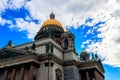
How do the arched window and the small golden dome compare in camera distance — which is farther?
the small golden dome

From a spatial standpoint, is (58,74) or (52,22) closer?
(58,74)

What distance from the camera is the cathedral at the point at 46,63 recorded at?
32344 millimetres

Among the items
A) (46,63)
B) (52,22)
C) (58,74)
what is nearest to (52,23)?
(52,22)

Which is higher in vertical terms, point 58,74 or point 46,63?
point 46,63

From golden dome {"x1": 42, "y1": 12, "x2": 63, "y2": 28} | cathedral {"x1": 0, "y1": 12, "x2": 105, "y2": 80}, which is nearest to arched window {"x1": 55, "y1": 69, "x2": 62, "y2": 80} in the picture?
cathedral {"x1": 0, "y1": 12, "x2": 105, "y2": 80}

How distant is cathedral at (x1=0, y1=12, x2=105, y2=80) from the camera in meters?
32.3

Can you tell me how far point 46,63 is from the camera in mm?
32656

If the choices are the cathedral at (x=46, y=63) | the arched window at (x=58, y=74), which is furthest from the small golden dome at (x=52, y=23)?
the arched window at (x=58, y=74)

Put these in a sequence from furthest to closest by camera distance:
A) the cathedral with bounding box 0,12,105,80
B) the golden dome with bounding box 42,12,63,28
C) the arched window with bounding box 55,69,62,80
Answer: the golden dome with bounding box 42,12,63,28, the arched window with bounding box 55,69,62,80, the cathedral with bounding box 0,12,105,80

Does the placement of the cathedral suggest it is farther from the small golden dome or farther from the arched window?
the small golden dome

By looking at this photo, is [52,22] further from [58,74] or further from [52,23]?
[58,74]

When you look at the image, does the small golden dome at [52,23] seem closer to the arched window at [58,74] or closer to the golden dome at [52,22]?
the golden dome at [52,22]

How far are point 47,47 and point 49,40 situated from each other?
227 centimetres

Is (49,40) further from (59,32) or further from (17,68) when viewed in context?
(59,32)
